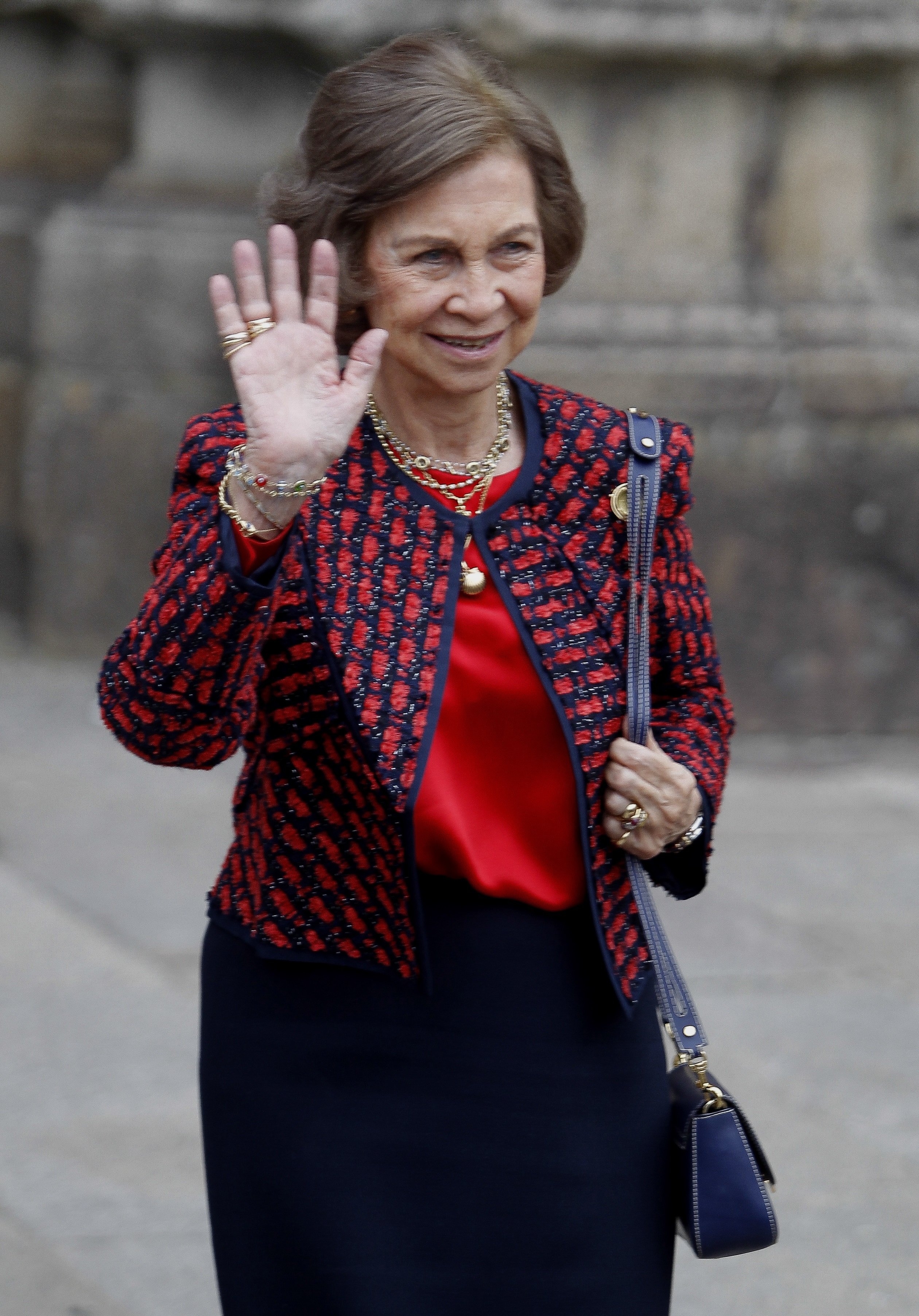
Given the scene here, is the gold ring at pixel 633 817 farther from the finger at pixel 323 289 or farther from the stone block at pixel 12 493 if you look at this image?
the stone block at pixel 12 493

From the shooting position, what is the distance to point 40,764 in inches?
225

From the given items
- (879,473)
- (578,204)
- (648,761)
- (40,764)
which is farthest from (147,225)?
(648,761)

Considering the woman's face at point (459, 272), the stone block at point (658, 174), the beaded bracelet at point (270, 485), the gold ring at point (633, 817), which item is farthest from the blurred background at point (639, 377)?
the beaded bracelet at point (270, 485)

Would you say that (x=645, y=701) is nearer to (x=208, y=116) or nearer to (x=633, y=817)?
(x=633, y=817)

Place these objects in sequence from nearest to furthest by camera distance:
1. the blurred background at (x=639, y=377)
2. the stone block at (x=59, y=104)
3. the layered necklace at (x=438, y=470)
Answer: the layered necklace at (x=438, y=470) → the blurred background at (x=639, y=377) → the stone block at (x=59, y=104)

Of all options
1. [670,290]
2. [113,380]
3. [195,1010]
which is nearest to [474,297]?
[195,1010]

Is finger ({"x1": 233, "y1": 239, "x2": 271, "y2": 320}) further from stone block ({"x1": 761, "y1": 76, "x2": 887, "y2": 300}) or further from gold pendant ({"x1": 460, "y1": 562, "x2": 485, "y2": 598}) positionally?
stone block ({"x1": 761, "y1": 76, "x2": 887, "y2": 300})

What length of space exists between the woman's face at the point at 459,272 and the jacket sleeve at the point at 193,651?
0.94 ft

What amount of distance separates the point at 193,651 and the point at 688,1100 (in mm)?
869

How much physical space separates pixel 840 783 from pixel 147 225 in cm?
303

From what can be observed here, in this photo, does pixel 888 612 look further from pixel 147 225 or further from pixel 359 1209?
pixel 359 1209

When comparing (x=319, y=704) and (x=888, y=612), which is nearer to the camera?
(x=319, y=704)

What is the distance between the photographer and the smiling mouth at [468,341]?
225cm

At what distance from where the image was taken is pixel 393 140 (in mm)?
2193
